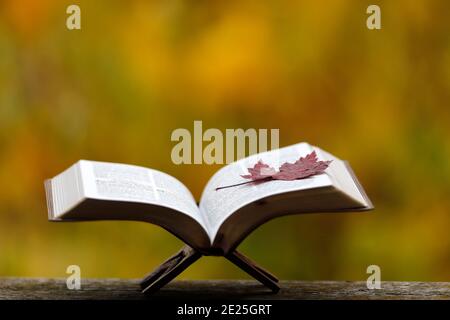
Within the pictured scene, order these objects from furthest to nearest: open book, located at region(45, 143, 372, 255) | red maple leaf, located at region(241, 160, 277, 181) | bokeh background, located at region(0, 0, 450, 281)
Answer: bokeh background, located at region(0, 0, 450, 281) → red maple leaf, located at region(241, 160, 277, 181) → open book, located at region(45, 143, 372, 255)

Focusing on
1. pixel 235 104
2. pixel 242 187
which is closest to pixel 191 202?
pixel 242 187

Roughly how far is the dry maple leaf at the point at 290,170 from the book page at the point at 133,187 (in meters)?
0.10

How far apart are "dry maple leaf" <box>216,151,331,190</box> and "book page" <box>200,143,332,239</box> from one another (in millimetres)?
14

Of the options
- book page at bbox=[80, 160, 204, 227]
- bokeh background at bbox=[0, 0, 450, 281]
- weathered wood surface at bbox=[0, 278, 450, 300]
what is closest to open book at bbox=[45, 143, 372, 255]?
book page at bbox=[80, 160, 204, 227]

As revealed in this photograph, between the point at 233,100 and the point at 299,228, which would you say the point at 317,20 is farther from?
the point at 299,228

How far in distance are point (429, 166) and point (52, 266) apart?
96 centimetres

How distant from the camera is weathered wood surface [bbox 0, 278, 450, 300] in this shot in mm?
1218

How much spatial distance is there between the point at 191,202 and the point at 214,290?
0.49 feet

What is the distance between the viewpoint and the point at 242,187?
121cm

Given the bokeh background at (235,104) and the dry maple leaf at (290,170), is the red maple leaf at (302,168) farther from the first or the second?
the bokeh background at (235,104)

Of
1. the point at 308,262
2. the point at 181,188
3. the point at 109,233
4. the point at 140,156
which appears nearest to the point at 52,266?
the point at 109,233

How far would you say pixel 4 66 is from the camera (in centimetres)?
196

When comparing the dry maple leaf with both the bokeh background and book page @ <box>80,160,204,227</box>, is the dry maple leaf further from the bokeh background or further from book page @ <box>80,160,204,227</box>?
the bokeh background

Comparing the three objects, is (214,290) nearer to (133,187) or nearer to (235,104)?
(133,187)
